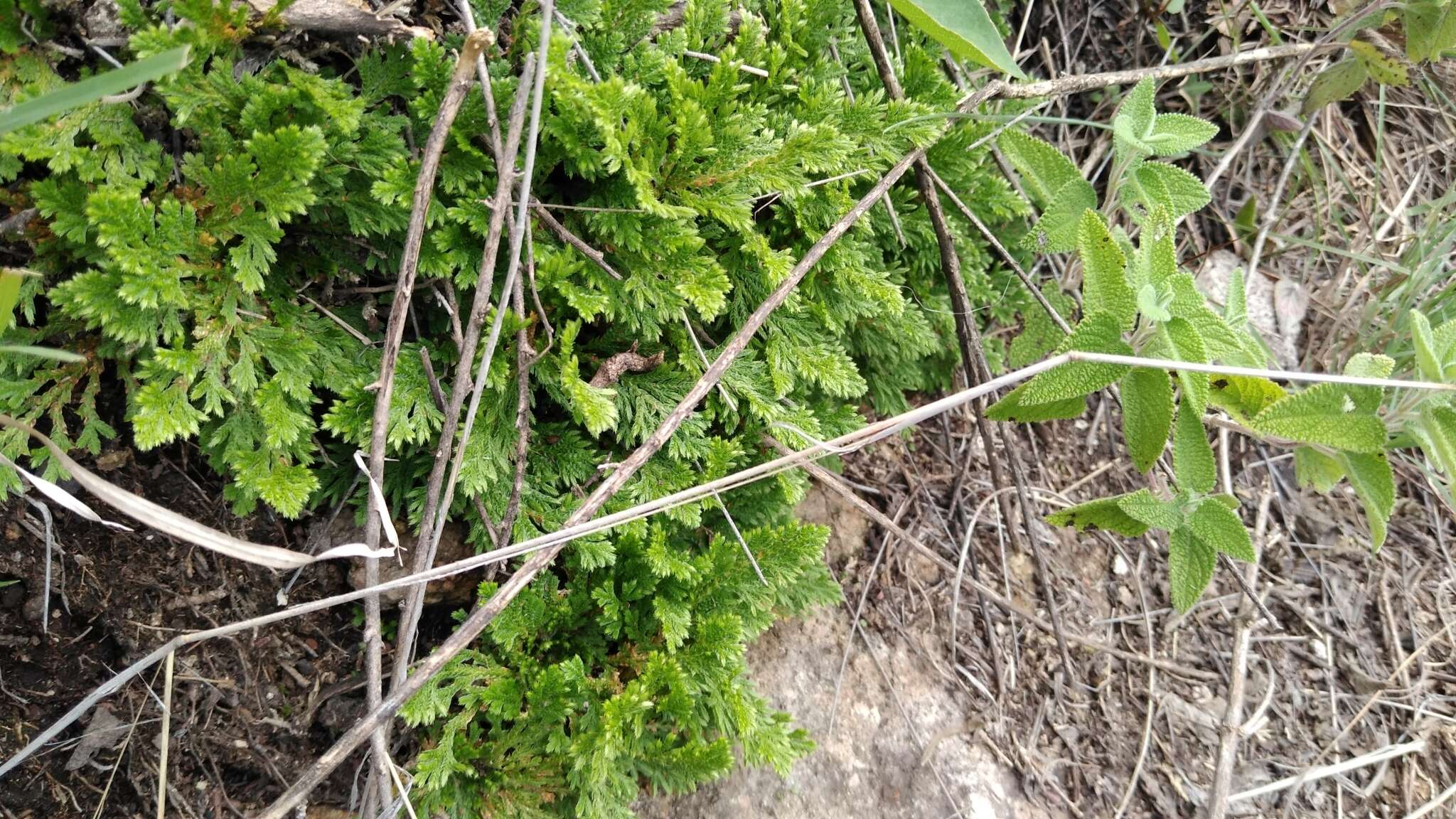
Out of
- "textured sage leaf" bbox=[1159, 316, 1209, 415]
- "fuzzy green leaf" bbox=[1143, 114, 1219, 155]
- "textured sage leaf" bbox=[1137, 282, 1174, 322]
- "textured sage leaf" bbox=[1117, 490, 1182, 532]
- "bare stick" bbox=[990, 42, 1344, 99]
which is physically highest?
"bare stick" bbox=[990, 42, 1344, 99]

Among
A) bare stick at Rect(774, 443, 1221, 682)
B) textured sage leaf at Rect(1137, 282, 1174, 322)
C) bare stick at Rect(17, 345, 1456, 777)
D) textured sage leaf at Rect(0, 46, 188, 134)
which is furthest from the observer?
bare stick at Rect(774, 443, 1221, 682)

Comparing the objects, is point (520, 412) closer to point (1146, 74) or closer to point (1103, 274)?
point (1103, 274)

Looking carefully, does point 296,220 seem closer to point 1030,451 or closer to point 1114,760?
point 1030,451

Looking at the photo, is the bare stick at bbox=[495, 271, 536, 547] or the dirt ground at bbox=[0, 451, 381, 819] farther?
the bare stick at bbox=[495, 271, 536, 547]

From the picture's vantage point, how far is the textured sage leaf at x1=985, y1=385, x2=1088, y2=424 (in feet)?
7.27

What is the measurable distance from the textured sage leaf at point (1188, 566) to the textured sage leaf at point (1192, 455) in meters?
0.14

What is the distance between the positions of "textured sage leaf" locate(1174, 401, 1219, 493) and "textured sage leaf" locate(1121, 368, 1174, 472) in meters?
0.10

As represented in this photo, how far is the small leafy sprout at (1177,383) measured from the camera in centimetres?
206


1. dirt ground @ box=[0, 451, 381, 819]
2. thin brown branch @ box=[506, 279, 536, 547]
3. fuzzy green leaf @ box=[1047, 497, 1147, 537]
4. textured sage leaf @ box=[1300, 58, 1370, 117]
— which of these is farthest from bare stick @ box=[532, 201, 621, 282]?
textured sage leaf @ box=[1300, 58, 1370, 117]

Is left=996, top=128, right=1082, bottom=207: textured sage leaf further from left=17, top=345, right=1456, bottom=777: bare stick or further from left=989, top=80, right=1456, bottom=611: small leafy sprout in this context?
left=17, top=345, right=1456, bottom=777: bare stick

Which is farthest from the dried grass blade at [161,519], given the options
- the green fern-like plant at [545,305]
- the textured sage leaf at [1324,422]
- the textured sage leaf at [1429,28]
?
the textured sage leaf at [1429,28]

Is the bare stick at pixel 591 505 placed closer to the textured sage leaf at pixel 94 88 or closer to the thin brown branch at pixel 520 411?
the thin brown branch at pixel 520 411

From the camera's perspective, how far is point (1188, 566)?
226 centimetres

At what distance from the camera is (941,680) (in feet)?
9.20
